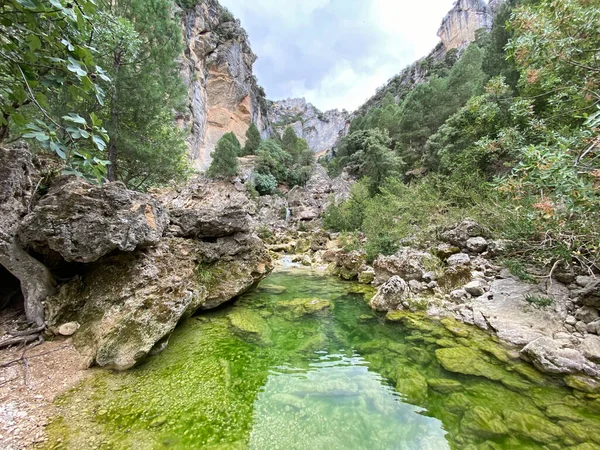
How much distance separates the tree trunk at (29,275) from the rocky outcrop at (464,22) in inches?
2461

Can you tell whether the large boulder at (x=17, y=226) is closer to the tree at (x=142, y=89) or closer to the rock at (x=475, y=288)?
the tree at (x=142, y=89)

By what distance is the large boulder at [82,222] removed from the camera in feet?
12.0

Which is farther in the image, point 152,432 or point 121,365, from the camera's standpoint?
point 121,365

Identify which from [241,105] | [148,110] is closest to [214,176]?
[241,105]

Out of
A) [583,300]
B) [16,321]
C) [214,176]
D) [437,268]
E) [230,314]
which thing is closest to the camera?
[16,321]

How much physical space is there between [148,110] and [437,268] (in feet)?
34.9

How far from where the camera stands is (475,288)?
239 inches

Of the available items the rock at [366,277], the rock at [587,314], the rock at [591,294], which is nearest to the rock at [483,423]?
the rock at [587,314]

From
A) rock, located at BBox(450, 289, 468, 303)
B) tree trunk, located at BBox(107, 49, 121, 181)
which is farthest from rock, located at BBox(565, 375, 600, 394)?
tree trunk, located at BBox(107, 49, 121, 181)

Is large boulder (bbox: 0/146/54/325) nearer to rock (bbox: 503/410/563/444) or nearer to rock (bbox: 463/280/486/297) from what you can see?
rock (bbox: 503/410/563/444)

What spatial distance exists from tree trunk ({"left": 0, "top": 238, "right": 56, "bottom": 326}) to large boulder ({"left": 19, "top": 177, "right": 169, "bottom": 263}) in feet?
0.61

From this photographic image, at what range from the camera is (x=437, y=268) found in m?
7.69

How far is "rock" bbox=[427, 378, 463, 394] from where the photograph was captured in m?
3.53

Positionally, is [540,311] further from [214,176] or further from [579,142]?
[214,176]
